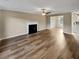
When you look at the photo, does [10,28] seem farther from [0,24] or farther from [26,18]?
[26,18]

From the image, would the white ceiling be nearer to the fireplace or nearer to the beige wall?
the beige wall

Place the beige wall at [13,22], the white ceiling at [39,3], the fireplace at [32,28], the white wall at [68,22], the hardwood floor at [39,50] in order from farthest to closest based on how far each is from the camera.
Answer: the fireplace at [32,28] → the white wall at [68,22] → the beige wall at [13,22] → the white ceiling at [39,3] → the hardwood floor at [39,50]

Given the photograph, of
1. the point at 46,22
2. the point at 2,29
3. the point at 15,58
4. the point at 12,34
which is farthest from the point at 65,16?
the point at 15,58

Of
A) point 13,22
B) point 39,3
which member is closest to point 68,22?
point 13,22

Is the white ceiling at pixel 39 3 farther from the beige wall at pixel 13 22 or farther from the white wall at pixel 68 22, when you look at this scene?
the white wall at pixel 68 22

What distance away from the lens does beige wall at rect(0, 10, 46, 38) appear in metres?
5.97

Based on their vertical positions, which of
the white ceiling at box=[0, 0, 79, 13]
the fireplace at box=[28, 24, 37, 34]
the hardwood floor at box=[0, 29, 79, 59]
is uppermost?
the white ceiling at box=[0, 0, 79, 13]

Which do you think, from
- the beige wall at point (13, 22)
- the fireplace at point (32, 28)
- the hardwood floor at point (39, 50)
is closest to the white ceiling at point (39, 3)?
the beige wall at point (13, 22)

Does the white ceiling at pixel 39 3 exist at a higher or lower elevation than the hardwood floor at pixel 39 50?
higher

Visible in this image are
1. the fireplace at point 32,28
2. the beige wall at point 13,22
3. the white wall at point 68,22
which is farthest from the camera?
the fireplace at point 32,28

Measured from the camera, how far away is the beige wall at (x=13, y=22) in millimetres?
5970

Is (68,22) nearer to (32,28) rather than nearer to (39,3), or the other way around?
(32,28)

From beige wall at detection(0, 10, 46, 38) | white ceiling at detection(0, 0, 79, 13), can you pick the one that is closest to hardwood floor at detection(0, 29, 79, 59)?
beige wall at detection(0, 10, 46, 38)

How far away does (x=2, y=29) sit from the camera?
5.89 meters
